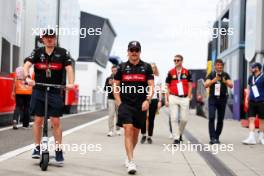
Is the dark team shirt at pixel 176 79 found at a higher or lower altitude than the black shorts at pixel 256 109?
higher

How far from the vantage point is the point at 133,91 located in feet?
24.2

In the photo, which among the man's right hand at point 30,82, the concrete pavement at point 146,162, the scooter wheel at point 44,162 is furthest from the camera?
the concrete pavement at point 146,162

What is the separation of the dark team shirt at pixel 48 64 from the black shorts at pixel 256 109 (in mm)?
5652

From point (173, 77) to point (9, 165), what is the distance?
4968 millimetres

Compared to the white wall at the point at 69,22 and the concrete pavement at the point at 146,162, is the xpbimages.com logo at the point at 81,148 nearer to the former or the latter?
the concrete pavement at the point at 146,162

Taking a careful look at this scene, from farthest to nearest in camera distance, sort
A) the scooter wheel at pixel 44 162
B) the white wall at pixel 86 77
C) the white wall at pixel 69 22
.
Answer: the white wall at pixel 86 77 < the white wall at pixel 69 22 < the scooter wheel at pixel 44 162

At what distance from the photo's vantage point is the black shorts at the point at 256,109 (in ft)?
38.0

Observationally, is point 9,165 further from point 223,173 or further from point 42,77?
point 223,173

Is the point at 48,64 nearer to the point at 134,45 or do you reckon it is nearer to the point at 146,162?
the point at 134,45

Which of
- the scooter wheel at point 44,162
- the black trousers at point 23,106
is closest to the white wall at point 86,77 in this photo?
the black trousers at point 23,106

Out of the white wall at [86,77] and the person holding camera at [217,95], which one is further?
the white wall at [86,77]

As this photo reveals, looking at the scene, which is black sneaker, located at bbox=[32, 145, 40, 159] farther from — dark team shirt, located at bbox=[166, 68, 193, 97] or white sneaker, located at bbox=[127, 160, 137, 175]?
dark team shirt, located at bbox=[166, 68, 193, 97]

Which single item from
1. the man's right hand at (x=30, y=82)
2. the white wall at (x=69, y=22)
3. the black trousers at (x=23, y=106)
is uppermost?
the white wall at (x=69, y=22)

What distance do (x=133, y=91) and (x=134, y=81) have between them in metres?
0.15
